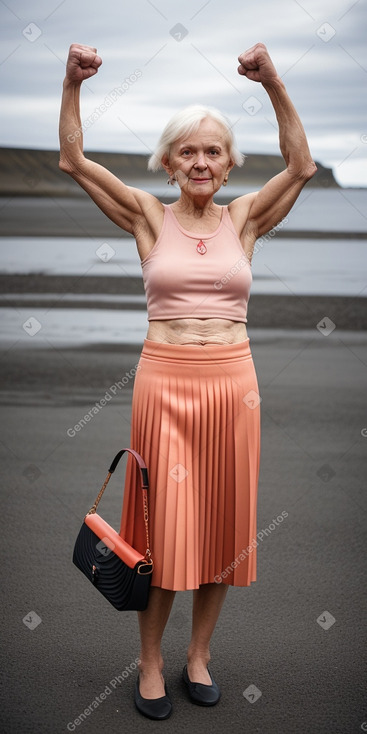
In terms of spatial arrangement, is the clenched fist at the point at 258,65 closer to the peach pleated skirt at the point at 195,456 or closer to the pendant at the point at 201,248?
the pendant at the point at 201,248

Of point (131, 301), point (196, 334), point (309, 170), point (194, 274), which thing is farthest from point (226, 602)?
point (131, 301)

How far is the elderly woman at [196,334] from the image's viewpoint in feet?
8.96

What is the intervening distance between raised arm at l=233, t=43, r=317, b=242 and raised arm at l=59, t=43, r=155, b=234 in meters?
0.36

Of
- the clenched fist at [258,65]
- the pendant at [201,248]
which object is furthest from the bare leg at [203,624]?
the clenched fist at [258,65]

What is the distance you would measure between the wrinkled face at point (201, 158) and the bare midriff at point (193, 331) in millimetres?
405

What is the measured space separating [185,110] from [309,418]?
3.98 meters

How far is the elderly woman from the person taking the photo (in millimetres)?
2730

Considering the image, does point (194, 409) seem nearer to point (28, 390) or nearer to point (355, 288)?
point (28, 390)

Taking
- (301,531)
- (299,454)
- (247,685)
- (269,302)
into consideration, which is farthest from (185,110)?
(269,302)

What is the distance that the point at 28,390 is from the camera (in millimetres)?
7266

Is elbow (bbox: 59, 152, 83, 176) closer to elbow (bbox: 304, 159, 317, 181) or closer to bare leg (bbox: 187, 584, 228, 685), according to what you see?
elbow (bbox: 304, 159, 317, 181)

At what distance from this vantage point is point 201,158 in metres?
2.71

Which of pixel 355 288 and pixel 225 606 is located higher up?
pixel 355 288

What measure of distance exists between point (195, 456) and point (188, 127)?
1026mm
